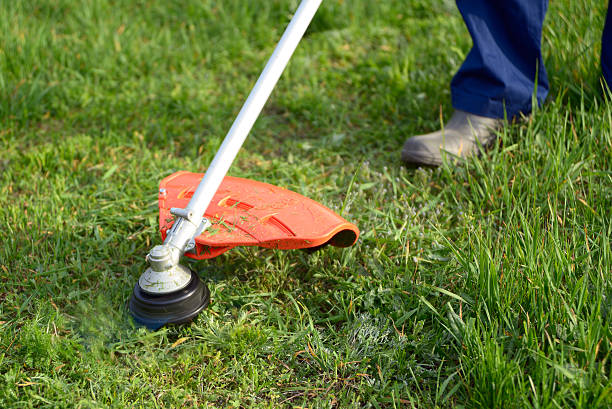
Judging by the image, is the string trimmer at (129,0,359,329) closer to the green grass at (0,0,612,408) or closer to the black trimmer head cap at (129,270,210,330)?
the black trimmer head cap at (129,270,210,330)

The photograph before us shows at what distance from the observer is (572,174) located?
6.92 ft

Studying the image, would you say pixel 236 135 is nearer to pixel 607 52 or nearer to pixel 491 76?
pixel 491 76

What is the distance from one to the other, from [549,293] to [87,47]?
2985mm

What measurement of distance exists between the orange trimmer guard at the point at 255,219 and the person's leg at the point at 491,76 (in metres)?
0.77

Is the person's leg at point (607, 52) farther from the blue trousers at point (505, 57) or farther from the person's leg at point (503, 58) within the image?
the person's leg at point (503, 58)

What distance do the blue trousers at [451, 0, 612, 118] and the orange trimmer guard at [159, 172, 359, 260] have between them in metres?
1.08

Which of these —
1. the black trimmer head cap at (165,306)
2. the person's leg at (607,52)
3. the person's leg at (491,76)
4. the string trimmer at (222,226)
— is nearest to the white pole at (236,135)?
the string trimmer at (222,226)

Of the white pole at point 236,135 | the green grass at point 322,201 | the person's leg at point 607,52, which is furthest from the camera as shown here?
the person's leg at point 607,52

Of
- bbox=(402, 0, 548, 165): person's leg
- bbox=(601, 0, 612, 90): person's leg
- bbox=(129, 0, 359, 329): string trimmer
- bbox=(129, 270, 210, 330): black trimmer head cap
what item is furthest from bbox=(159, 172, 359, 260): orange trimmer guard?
bbox=(601, 0, 612, 90): person's leg

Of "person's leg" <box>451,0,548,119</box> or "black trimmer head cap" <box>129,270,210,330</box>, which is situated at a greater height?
"person's leg" <box>451,0,548,119</box>

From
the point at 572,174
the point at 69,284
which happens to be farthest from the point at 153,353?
the point at 572,174

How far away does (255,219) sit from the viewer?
182 cm

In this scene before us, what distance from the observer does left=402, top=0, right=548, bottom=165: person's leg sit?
2.41 m

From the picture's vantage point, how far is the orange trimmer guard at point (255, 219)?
1710 mm
